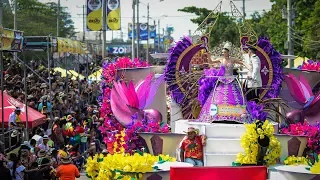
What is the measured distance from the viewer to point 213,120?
14.3 metres

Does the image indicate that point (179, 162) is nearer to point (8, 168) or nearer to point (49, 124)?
point (8, 168)

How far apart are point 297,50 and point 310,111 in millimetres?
39858

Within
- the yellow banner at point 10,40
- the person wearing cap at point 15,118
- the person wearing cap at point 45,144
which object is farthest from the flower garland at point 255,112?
the person wearing cap at point 15,118

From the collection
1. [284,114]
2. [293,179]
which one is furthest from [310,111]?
[293,179]

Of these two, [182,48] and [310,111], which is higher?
[182,48]

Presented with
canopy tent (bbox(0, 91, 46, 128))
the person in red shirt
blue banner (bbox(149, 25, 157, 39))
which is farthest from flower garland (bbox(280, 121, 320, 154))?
blue banner (bbox(149, 25, 157, 39))

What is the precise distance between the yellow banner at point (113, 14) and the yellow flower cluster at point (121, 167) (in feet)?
118

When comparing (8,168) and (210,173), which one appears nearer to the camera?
(210,173)

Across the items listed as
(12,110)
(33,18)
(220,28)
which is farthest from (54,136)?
(33,18)

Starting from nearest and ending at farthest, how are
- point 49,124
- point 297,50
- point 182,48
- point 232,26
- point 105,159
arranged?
point 105,159 → point 182,48 → point 49,124 → point 297,50 → point 232,26

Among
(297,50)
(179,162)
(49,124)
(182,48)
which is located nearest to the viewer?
(179,162)

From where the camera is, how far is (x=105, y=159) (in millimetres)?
12391

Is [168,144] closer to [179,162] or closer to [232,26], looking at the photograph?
[179,162]

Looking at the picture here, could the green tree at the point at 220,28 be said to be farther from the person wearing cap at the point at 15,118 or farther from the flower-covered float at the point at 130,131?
the person wearing cap at the point at 15,118
